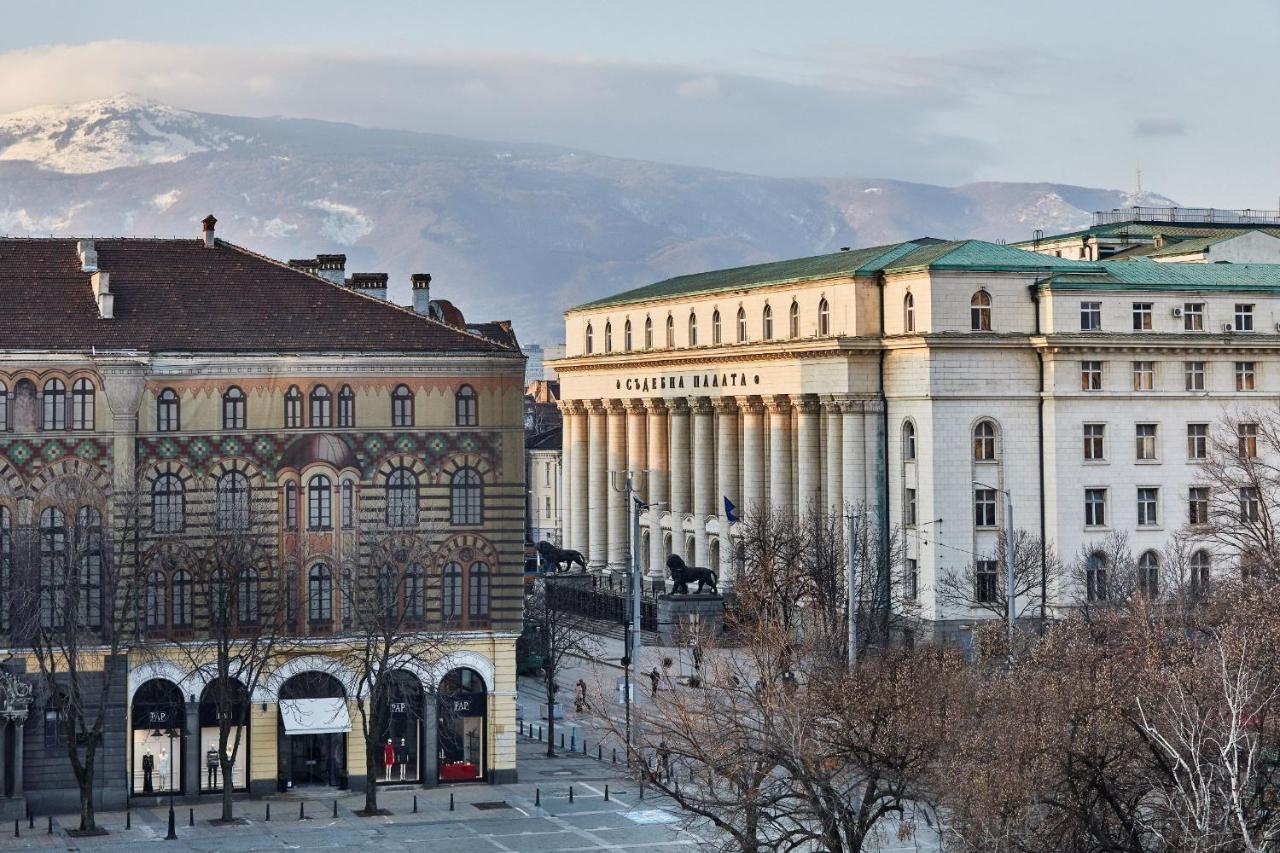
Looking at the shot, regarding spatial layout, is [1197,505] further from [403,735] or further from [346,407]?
[346,407]

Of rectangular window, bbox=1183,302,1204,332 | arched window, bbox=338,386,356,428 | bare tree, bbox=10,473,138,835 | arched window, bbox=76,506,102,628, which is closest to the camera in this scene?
bare tree, bbox=10,473,138,835

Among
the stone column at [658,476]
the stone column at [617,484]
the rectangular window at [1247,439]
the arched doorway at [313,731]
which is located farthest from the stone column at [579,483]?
the arched doorway at [313,731]

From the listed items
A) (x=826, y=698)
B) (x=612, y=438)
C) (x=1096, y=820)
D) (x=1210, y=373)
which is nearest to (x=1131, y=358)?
(x=1210, y=373)

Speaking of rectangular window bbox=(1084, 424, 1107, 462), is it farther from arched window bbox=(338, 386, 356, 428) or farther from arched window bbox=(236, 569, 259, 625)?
arched window bbox=(236, 569, 259, 625)

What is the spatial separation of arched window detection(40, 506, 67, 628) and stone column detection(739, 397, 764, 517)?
69698 mm

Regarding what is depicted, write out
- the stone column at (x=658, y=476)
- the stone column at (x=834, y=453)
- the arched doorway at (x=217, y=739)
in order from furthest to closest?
the stone column at (x=658, y=476) → the stone column at (x=834, y=453) → the arched doorway at (x=217, y=739)

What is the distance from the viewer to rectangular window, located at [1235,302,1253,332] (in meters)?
135

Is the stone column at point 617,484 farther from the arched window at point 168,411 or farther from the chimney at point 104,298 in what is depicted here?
the chimney at point 104,298

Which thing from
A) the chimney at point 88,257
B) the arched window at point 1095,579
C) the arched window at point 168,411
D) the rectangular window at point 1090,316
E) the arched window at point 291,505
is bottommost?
the arched window at point 1095,579

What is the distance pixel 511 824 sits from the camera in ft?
269

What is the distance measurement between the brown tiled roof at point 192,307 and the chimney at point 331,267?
5.59 meters

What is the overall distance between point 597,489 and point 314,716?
292 ft

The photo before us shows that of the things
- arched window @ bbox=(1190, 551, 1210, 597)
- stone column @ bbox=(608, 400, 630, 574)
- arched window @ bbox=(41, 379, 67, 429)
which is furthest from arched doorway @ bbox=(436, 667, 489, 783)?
stone column @ bbox=(608, 400, 630, 574)

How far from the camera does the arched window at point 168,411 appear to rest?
8869 cm
